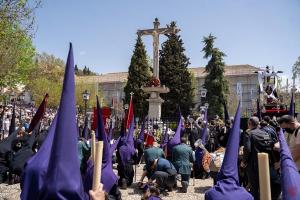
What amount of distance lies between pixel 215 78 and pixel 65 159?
48.1 metres

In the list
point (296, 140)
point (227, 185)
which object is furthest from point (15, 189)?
point (227, 185)

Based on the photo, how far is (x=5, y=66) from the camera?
21984mm

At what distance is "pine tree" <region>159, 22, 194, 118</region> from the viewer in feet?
169

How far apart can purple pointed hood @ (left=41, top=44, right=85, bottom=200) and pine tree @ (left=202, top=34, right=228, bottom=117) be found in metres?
45.9

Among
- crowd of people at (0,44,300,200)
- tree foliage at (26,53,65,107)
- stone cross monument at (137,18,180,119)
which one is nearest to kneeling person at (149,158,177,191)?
crowd of people at (0,44,300,200)

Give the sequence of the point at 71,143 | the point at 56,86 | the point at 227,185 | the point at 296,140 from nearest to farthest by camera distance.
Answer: the point at 71,143, the point at 227,185, the point at 296,140, the point at 56,86

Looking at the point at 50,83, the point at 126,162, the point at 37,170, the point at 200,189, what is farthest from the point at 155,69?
the point at 50,83

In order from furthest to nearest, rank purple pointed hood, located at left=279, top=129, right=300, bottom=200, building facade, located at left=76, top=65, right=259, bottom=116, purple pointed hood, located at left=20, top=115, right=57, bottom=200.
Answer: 1. building facade, located at left=76, top=65, right=259, bottom=116
2. purple pointed hood, located at left=20, top=115, right=57, bottom=200
3. purple pointed hood, located at left=279, top=129, right=300, bottom=200

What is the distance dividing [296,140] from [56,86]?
202ft

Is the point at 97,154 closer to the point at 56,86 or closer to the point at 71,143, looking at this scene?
the point at 71,143

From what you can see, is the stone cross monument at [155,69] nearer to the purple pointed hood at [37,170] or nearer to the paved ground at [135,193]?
the paved ground at [135,193]

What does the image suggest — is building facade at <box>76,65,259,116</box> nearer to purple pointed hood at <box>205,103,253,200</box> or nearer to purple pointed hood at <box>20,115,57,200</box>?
purple pointed hood at <box>205,103,253,200</box>

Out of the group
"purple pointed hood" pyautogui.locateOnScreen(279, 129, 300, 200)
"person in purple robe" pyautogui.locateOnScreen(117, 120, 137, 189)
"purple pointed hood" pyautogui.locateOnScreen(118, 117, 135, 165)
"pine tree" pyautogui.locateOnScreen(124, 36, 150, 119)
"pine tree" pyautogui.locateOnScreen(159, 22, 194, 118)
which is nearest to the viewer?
"purple pointed hood" pyautogui.locateOnScreen(279, 129, 300, 200)

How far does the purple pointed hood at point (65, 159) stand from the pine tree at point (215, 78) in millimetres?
45881
